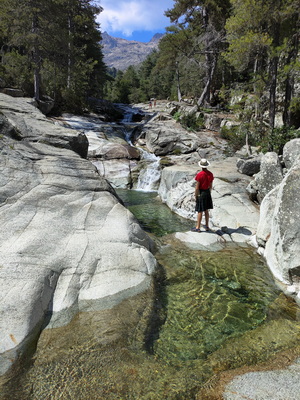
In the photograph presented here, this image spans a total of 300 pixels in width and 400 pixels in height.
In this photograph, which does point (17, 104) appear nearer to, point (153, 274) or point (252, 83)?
point (153, 274)

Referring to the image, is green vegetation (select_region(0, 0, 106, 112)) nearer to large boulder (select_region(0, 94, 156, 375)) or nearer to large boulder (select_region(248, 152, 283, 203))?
large boulder (select_region(0, 94, 156, 375))

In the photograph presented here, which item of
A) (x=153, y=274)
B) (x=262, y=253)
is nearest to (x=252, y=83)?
(x=262, y=253)

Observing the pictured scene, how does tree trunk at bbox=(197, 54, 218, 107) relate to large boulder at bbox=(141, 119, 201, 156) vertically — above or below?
above

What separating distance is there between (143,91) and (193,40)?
34.4 metres

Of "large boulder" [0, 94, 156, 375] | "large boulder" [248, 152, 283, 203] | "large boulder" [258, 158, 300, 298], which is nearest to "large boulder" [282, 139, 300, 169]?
"large boulder" [248, 152, 283, 203]

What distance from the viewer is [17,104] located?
11.4 metres

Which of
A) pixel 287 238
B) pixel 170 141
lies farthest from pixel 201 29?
pixel 287 238

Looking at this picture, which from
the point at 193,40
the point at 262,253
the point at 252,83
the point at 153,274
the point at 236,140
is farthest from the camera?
the point at 193,40

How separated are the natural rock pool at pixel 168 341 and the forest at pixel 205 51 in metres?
12.1

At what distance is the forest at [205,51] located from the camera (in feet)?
48.7

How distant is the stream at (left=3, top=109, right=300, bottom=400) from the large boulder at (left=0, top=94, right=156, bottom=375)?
1.01 feet

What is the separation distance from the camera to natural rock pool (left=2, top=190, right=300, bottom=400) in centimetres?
327

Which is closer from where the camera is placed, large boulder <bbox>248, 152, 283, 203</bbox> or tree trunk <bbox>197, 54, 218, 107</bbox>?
large boulder <bbox>248, 152, 283, 203</bbox>

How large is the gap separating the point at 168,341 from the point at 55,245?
2680mm
